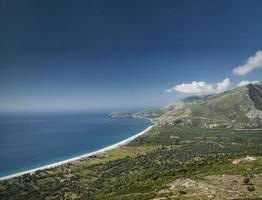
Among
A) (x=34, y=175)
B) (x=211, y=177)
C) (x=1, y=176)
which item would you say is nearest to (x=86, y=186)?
(x=34, y=175)

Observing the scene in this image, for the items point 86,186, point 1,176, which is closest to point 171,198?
point 86,186

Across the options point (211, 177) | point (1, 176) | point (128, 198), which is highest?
point (211, 177)

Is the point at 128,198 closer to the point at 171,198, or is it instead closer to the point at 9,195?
the point at 171,198

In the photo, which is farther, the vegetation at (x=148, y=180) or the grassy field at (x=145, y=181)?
the grassy field at (x=145, y=181)

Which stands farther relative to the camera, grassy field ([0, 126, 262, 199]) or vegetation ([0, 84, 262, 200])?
grassy field ([0, 126, 262, 199])

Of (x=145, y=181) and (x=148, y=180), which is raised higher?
(x=148, y=180)

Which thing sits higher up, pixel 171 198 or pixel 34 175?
pixel 171 198

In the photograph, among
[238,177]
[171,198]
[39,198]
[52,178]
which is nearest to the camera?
[171,198]

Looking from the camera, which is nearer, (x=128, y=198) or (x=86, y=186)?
(x=128, y=198)

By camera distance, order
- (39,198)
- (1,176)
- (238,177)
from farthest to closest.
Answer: (1,176) < (39,198) < (238,177)

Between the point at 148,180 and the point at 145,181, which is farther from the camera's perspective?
the point at 145,181
